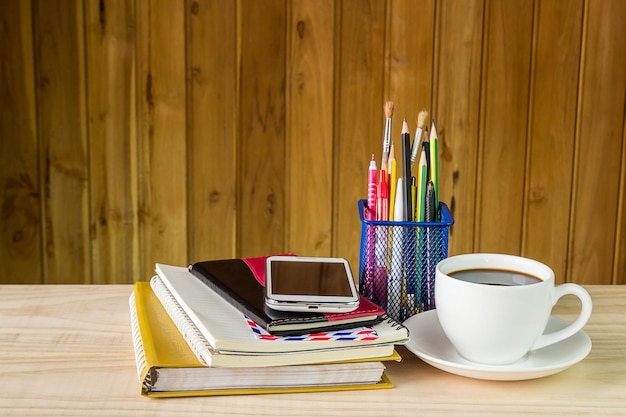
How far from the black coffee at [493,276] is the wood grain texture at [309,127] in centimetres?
115

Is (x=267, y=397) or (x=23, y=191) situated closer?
(x=267, y=397)

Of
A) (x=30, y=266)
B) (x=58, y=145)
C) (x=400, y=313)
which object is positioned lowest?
(x=30, y=266)

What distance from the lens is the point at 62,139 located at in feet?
6.26

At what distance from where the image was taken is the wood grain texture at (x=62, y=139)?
1.87m

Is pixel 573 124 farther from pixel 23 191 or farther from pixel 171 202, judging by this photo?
pixel 23 191

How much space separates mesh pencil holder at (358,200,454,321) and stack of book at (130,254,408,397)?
0.12m

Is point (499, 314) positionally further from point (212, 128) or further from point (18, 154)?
point (18, 154)

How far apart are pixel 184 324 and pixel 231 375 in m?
0.10

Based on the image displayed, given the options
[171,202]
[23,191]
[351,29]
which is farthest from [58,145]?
[351,29]

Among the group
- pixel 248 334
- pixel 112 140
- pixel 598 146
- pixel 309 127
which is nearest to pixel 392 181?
pixel 248 334

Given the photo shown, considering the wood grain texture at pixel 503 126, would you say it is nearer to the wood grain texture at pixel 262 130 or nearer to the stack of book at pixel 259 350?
the wood grain texture at pixel 262 130

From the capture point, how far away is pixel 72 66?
1.88 m

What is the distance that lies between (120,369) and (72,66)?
1258 mm

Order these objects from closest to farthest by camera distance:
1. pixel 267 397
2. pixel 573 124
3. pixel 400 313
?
pixel 267 397 < pixel 400 313 < pixel 573 124
